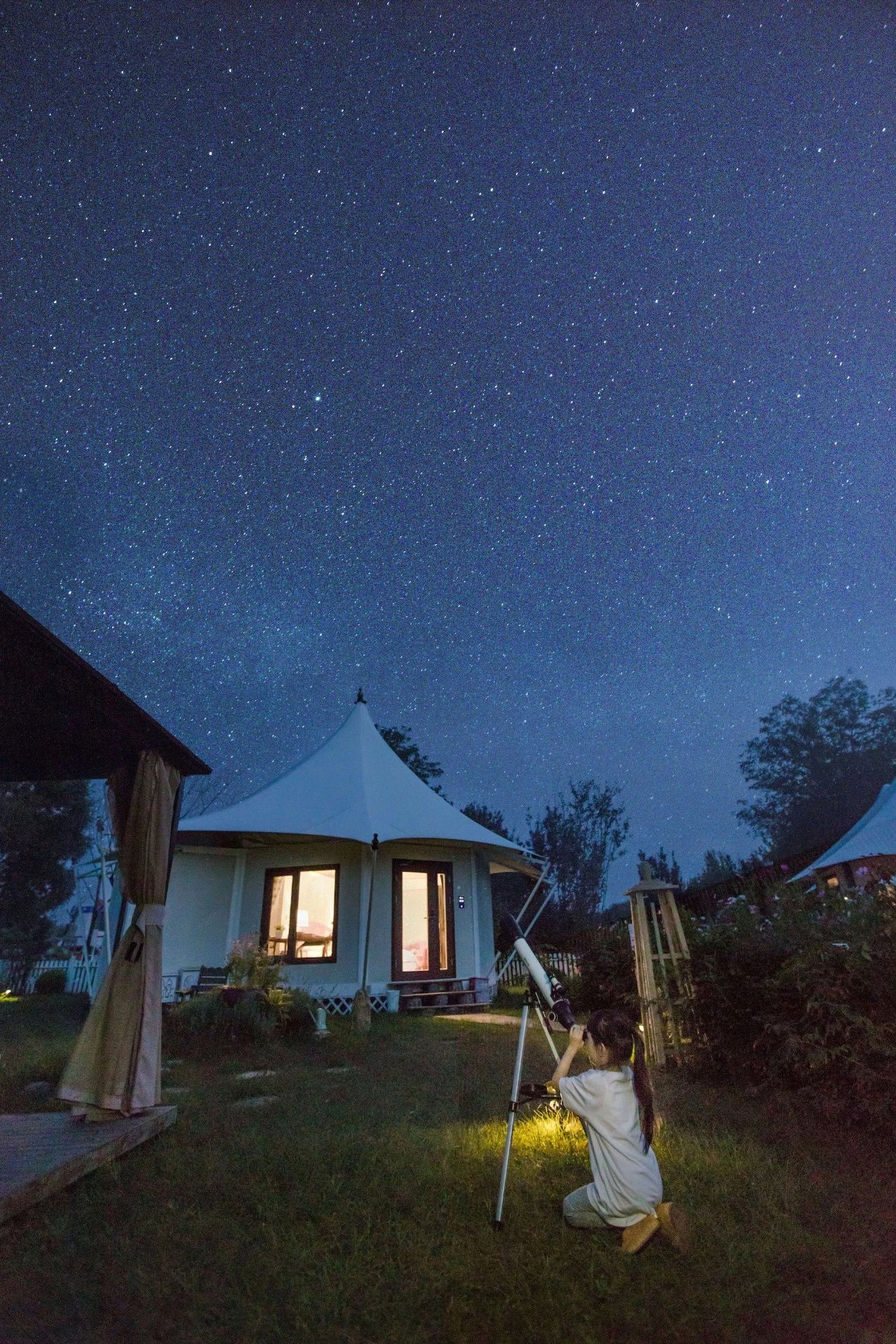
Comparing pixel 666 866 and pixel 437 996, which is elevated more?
pixel 666 866

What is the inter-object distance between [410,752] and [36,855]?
1271 cm

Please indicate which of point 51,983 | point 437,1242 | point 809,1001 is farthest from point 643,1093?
point 51,983

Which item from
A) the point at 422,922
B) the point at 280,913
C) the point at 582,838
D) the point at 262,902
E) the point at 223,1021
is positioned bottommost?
the point at 223,1021

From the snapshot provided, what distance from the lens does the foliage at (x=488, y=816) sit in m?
23.1

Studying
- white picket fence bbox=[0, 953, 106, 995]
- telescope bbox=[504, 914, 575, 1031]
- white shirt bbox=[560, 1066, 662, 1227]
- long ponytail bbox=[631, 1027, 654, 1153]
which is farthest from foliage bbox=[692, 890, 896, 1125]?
white picket fence bbox=[0, 953, 106, 995]

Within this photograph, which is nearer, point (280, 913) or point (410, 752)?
point (280, 913)

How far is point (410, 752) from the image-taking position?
26062mm

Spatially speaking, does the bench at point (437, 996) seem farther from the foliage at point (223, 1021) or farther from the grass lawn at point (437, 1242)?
the grass lawn at point (437, 1242)

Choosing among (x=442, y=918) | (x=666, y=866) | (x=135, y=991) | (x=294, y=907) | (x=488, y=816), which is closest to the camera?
(x=135, y=991)

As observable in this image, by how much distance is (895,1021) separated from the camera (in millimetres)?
3744

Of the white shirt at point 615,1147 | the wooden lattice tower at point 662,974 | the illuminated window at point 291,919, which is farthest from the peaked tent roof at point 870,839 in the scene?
the white shirt at point 615,1147

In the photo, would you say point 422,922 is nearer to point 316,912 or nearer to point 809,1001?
point 316,912

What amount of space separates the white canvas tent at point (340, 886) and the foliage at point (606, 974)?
431 centimetres

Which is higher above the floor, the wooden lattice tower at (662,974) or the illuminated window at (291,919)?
the illuminated window at (291,919)
